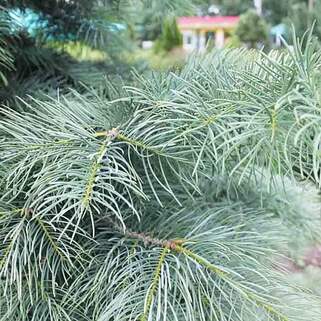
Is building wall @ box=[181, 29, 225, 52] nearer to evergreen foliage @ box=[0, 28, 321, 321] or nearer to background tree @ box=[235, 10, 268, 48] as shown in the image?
evergreen foliage @ box=[0, 28, 321, 321]

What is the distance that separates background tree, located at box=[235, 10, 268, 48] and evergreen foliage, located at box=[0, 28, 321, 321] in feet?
9.63

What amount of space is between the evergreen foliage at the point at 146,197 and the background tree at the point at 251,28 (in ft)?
Result: 9.63

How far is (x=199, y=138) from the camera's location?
1.10ft

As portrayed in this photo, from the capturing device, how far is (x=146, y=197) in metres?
0.34

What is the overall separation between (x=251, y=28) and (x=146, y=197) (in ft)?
11.3

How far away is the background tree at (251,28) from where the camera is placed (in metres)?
3.31

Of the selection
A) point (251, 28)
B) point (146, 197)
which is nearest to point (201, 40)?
point (146, 197)

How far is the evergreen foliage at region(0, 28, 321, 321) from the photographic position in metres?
0.30

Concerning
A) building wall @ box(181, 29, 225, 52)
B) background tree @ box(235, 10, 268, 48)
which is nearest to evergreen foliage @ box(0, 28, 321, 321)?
building wall @ box(181, 29, 225, 52)

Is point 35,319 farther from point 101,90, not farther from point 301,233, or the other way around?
point 301,233

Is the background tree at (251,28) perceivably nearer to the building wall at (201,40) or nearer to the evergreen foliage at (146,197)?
the building wall at (201,40)

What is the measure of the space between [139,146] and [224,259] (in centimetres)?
11

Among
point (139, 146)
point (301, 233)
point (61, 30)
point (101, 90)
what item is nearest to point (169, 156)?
point (139, 146)

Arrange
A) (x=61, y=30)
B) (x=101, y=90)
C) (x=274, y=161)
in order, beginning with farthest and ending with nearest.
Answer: (x=61, y=30)
(x=101, y=90)
(x=274, y=161)
